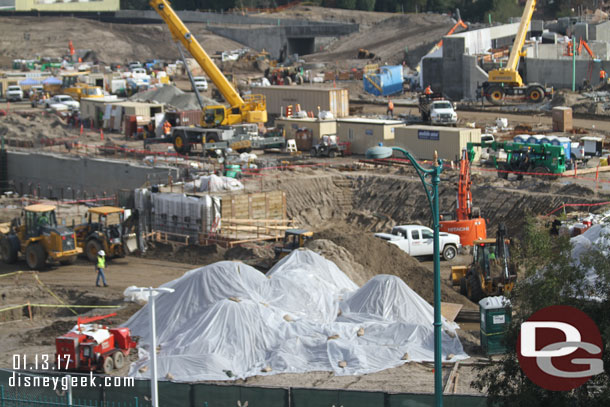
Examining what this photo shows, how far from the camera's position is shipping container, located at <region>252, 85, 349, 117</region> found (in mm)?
59562

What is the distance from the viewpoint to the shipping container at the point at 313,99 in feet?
195

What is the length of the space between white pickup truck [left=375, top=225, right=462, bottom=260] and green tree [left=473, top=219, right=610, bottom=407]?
732 inches

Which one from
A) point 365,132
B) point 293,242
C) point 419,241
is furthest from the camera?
point 365,132

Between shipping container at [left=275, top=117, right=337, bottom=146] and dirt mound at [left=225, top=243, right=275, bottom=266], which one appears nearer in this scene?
dirt mound at [left=225, top=243, right=275, bottom=266]

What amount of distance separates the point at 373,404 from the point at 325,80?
222ft

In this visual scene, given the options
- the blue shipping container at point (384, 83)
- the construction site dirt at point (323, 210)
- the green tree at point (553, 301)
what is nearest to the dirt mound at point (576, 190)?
the construction site dirt at point (323, 210)

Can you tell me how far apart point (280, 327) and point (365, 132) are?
27186 millimetres

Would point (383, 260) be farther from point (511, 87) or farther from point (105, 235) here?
point (511, 87)

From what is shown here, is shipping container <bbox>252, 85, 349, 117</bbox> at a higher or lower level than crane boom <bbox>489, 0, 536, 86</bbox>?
lower

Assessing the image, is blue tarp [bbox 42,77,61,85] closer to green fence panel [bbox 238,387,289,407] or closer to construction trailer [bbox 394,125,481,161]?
construction trailer [bbox 394,125,481,161]

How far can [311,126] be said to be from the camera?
51.8 metres

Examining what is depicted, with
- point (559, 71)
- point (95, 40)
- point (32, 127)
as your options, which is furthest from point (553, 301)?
point (95, 40)

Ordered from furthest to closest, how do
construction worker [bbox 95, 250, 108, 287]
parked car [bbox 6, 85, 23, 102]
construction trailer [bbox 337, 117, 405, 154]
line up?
parked car [bbox 6, 85, 23, 102] → construction trailer [bbox 337, 117, 405, 154] → construction worker [bbox 95, 250, 108, 287]

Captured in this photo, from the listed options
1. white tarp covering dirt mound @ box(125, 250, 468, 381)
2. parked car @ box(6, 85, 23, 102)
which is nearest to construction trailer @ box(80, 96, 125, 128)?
parked car @ box(6, 85, 23, 102)
